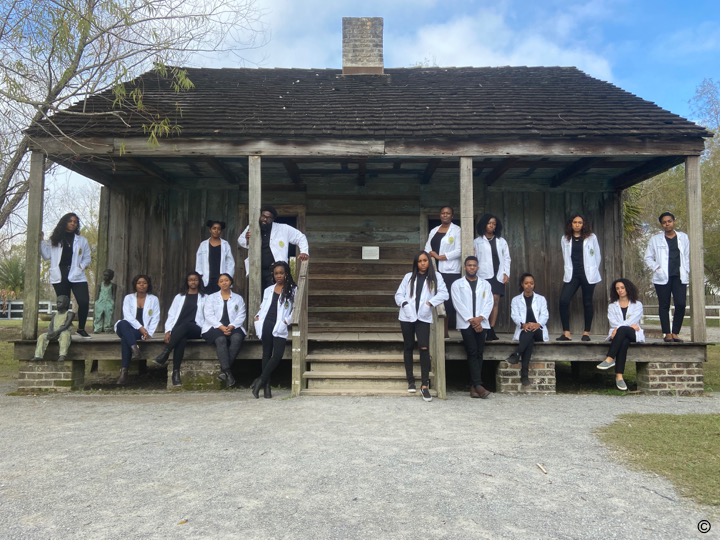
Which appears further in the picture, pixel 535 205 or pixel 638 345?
pixel 535 205

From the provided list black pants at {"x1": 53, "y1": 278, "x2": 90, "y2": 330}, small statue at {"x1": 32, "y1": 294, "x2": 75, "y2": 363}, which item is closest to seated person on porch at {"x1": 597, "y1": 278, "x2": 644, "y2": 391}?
small statue at {"x1": 32, "y1": 294, "x2": 75, "y2": 363}

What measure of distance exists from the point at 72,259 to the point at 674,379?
345 inches

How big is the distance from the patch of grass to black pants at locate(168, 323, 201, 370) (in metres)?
5.15

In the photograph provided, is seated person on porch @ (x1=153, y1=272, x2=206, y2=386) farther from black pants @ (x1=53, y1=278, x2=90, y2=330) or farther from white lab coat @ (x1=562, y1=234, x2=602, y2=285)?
white lab coat @ (x1=562, y1=234, x2=602, y2=285)

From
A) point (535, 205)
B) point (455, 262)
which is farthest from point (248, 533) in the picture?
point (535, 205)

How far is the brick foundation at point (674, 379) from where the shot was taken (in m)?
7.40

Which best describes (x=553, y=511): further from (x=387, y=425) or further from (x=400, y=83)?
(x=400, y=83)

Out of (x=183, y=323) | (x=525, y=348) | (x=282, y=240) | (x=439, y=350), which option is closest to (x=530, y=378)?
(x=525, y=348)

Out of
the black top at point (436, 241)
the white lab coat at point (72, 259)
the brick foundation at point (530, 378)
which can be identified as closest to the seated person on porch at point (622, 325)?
the brick foundation at point (530, 378)

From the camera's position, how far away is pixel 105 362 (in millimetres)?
10539

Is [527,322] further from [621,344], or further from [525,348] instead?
[621,344]
